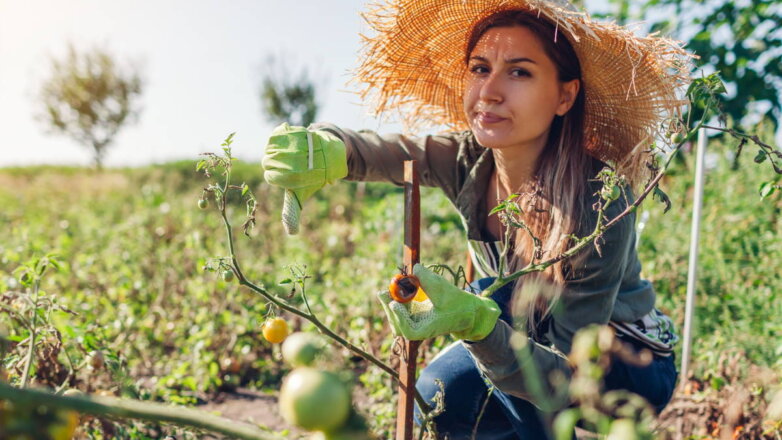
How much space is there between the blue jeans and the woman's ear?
0.57m

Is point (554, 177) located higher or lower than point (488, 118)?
lower

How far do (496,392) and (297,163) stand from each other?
872 mm

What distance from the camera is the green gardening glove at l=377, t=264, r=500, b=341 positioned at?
1.23 m

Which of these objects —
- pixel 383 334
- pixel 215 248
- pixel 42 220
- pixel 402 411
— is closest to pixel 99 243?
pixel 215 248

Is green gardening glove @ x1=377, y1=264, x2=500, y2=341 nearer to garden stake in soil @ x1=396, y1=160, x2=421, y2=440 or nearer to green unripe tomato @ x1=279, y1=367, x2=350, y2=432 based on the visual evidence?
garden stake in soil @ x1=396, y1=160, x2=421, y2=440

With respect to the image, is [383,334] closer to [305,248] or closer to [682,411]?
[682,411]

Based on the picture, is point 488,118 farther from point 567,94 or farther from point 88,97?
point 88,97

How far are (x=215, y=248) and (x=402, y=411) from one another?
9.29ft

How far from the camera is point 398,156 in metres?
2.01

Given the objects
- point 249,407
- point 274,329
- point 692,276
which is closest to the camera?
point 274,329

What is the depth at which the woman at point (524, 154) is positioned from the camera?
1562 millimetres

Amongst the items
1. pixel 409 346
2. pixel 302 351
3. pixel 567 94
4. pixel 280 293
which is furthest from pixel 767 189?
pixel 280 293

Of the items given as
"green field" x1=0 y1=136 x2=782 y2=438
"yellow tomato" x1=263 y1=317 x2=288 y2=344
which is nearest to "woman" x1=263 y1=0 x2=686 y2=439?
"yellow tomato" x1=263 y1=317 x2=288 y2=344

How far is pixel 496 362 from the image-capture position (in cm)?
138
